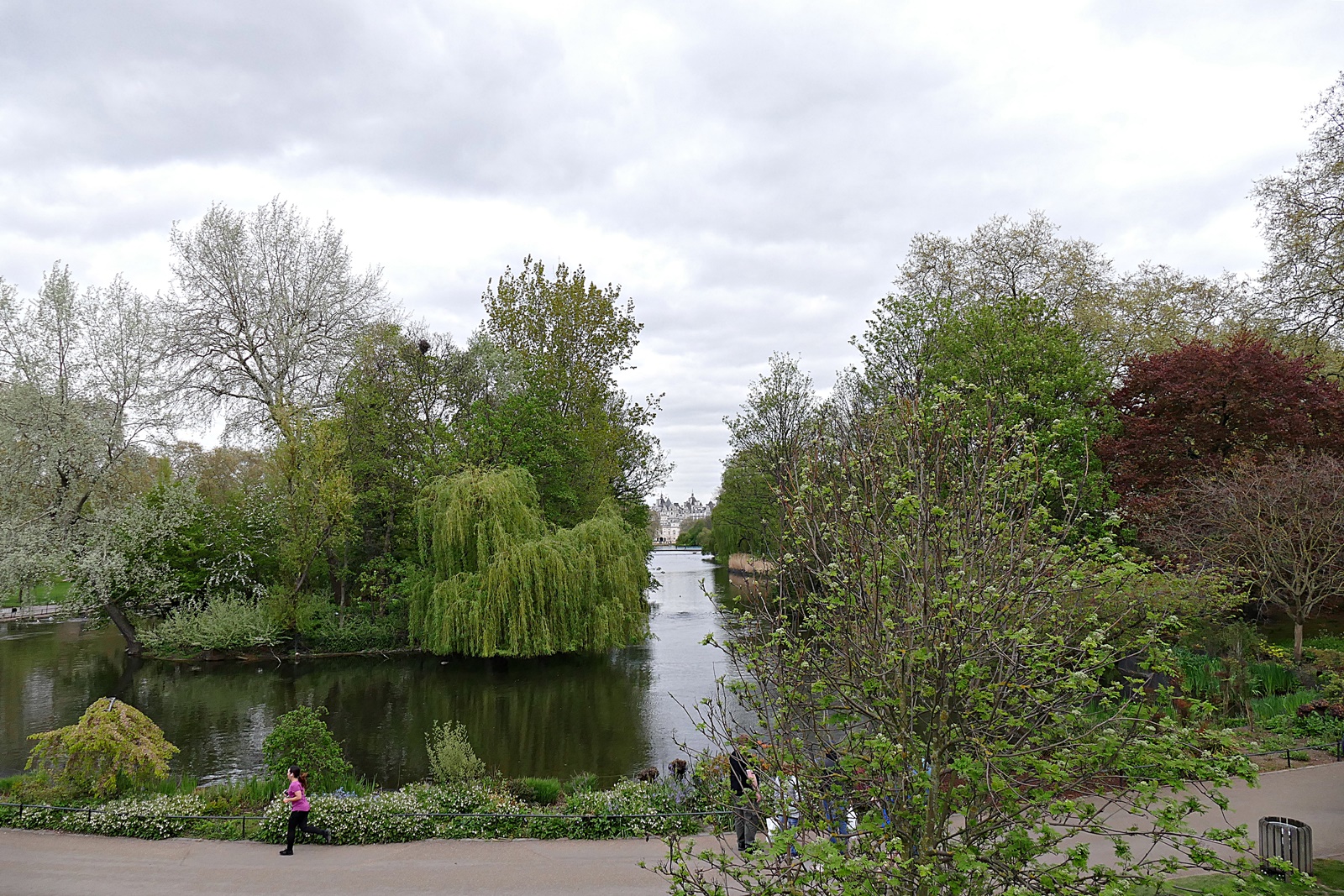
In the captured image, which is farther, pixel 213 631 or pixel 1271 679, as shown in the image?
pixel 213 631

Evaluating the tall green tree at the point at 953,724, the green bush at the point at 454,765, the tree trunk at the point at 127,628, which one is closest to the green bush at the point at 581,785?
the green bush at the point at 454,765

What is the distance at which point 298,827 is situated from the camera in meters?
10.4

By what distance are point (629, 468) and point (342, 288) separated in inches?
574

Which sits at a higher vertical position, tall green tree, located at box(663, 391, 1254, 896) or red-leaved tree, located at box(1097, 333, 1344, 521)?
red-leaved tree, located at box(1097, 333, 1344, 521)

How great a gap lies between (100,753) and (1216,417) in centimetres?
2388

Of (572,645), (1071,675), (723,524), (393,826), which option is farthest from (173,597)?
(723,524)

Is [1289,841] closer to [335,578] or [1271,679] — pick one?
[1271,679]

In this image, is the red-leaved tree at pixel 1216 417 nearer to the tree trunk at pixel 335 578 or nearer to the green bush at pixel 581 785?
the green bush at pixel 581 785

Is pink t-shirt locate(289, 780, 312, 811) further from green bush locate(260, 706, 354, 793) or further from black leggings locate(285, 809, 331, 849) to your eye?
green bush locate(260, 706, 354, 793)

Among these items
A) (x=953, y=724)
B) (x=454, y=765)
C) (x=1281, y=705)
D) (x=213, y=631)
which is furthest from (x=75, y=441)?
(x=1281, y=705)

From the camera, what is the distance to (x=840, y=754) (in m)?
4.73

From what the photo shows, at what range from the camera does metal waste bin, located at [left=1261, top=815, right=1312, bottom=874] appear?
7.82 metres

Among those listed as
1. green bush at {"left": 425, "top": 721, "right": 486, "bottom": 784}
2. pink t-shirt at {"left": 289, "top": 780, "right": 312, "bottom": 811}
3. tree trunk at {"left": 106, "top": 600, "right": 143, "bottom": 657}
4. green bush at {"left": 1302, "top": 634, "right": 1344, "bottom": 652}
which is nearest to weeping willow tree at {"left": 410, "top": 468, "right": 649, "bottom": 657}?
green bush at {"left": 425, "top": 721, "right": 486, "bottom": 784}

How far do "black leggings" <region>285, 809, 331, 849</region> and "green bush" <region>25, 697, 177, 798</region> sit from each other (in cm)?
317
